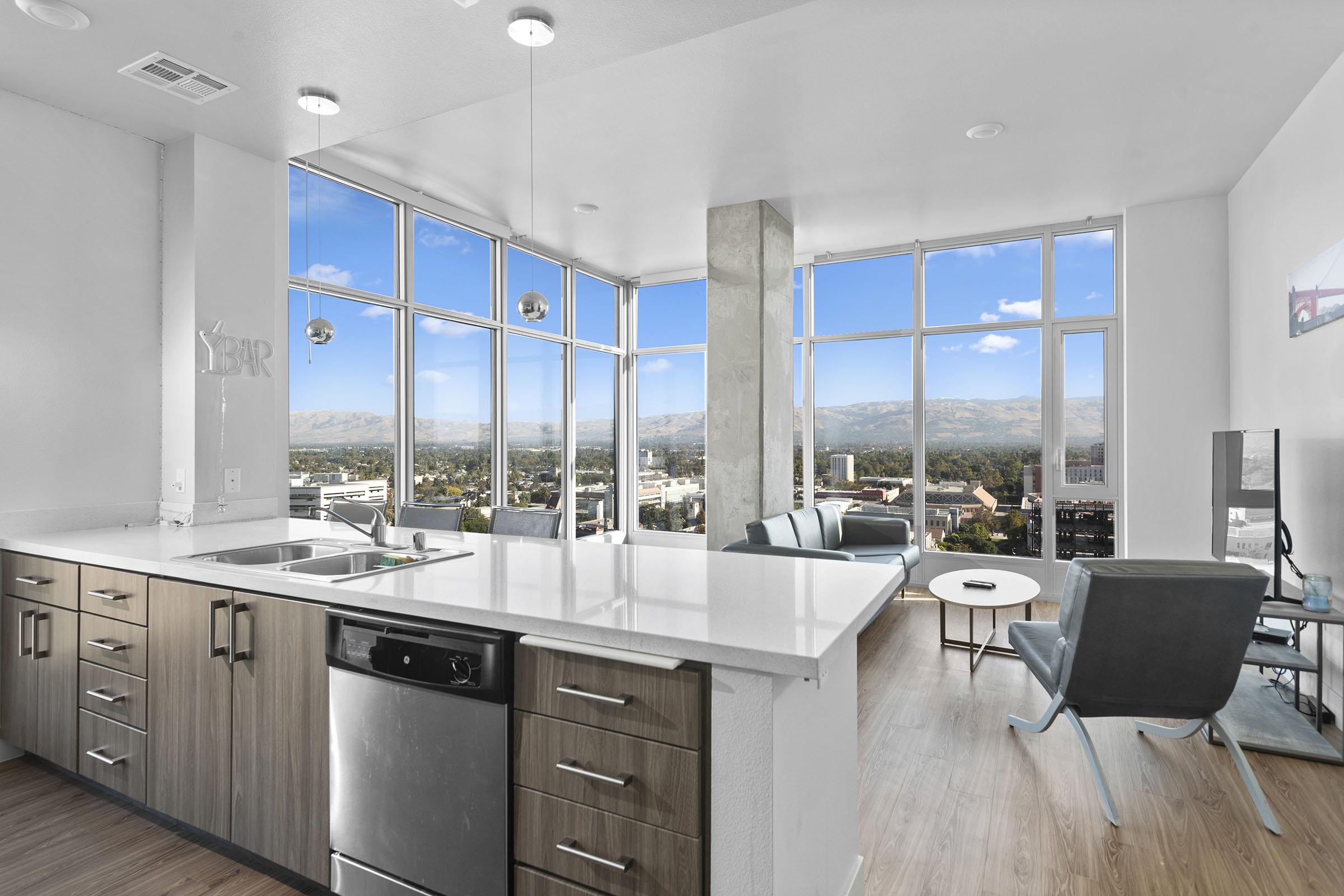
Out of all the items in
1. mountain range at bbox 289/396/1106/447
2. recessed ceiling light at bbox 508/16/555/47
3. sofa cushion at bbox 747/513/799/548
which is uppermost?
recessed ceiling light at bbox 508/16/555/47

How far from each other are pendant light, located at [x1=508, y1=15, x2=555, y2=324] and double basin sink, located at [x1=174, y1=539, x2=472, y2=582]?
134 cm

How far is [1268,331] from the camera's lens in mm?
3883

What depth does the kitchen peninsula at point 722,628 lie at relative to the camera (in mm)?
1192

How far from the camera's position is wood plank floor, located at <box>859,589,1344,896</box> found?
76.5 inches

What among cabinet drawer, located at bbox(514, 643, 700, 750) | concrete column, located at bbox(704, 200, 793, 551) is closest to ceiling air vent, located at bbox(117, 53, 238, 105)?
cabinet drawer, located at bbox(514, 643, 700, 750)

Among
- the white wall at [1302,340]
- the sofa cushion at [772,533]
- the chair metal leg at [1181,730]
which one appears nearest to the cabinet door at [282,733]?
the chair metal leg at [1181,730]

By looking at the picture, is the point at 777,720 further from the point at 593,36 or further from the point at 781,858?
the point at 593,36

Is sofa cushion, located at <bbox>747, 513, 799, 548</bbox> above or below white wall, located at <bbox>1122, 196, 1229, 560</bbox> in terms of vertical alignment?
below

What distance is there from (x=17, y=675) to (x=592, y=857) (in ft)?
8.53

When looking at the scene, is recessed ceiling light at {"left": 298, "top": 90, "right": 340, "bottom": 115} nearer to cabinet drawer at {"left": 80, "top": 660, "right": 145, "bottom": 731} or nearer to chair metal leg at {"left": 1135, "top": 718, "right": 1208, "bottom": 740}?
cabinet drawer at {"left": 80, "top": 660, "right": 145, "bottom": 731}

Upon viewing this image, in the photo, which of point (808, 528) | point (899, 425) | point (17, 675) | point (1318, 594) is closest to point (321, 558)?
point (17, 675)

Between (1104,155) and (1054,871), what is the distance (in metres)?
4.03

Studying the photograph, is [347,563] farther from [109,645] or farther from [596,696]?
[596,696]

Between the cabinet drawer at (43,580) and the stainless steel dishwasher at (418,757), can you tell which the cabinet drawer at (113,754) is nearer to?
the cabinet drawer at (43,580)
